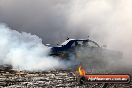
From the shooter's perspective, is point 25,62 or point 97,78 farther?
point 25,62

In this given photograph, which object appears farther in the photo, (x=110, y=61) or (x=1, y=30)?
(x=110, y=61)

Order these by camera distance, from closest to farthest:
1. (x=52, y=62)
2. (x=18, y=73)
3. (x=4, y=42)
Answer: (x=18, y=73) < (x=4, y=42) < (x=52, y=62)

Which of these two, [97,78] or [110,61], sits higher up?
[110,61]

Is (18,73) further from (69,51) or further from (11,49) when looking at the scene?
(69,51)

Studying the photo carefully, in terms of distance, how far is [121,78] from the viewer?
A: 606 inches

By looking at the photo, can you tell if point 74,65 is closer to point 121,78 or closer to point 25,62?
point 25,62

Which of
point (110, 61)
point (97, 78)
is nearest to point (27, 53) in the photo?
point (110, 61)

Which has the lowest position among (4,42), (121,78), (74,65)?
(121,78)

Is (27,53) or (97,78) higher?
(27,53)

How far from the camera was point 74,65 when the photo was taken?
4453cm

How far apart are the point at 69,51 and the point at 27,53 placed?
7.07m

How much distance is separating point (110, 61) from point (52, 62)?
31.8 ft

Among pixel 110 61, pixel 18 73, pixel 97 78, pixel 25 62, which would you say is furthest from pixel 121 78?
pixel 110 61

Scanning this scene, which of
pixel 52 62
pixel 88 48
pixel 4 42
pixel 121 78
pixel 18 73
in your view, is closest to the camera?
pixel 121 78
